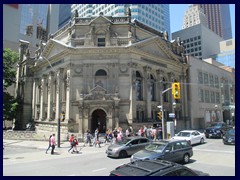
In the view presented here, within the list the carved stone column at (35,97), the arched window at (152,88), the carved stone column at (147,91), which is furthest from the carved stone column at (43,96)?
the arched window at (152,88)

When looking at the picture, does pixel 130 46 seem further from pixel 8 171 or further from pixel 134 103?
pixel 8 171

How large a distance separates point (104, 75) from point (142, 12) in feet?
259

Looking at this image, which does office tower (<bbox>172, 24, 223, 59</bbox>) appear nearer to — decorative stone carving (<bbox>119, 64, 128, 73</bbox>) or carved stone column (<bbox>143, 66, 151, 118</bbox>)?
carved stone column (<bbox>143, 66, 151, 118</bbox>)

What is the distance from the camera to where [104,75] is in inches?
1271

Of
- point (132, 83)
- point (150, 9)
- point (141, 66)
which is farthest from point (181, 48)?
point (150, 9)

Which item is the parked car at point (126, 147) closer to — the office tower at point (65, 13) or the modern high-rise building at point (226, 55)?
the modern high-rise building at point (226, 55)

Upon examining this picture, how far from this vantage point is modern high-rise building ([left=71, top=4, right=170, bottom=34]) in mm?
99750

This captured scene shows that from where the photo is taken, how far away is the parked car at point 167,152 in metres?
13.5

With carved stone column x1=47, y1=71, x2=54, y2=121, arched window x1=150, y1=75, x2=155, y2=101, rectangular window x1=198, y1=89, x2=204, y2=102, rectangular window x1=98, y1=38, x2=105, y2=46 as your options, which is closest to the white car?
arched window x1=150, y1=75, x2=155, y2=101

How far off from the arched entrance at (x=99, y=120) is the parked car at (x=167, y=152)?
17797mm

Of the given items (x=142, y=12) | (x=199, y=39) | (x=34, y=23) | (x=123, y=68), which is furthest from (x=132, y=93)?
(x=142, y=12)

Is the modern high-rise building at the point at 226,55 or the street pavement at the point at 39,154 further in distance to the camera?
the modern high-rise building at the point at 226,55

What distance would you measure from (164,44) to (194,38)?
51.8 meters

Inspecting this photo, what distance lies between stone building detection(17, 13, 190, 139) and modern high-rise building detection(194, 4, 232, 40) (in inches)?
6798
